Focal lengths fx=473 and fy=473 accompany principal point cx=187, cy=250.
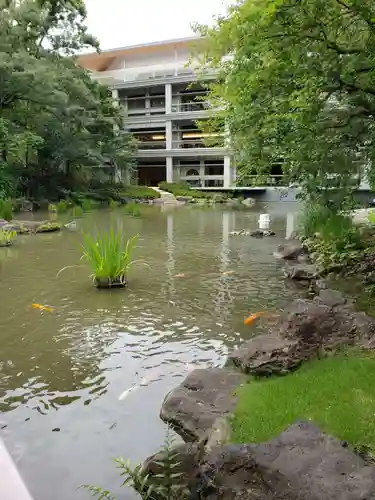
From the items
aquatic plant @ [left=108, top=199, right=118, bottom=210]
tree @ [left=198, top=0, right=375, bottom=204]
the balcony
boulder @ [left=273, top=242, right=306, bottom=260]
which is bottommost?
boulder @ [left=273, top=242, right=306, bottom=260]

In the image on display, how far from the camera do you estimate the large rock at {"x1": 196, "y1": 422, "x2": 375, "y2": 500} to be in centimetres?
204

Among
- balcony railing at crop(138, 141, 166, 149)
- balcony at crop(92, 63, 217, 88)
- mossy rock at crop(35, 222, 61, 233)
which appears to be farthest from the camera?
balcony railing at crop(138, 141, 166, 149)

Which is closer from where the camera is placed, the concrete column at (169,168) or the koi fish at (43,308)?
the koi fish at (43,308)

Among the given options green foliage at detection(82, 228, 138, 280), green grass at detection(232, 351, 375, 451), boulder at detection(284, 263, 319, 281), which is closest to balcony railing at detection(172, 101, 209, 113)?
boulder at detection(284, 263, 319, 281)

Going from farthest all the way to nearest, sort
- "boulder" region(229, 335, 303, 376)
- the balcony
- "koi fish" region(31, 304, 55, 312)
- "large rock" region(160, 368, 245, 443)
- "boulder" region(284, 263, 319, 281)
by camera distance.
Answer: the balcony → "boulder" region(284, 263, 319, 281) → "koi fish" region(31, 304, 55, 312) → "boulder" region(229, 335, 303, 376) → "large rock" region(160, 368, 245, 443)

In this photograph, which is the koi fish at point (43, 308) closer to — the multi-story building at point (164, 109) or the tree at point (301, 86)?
the tree at point (301, 86)

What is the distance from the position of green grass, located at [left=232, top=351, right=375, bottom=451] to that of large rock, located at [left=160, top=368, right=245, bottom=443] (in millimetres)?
101

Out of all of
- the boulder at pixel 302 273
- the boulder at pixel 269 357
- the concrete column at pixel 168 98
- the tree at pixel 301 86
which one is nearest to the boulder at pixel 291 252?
the boulder at pixel 302 273

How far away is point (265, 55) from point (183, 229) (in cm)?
1134

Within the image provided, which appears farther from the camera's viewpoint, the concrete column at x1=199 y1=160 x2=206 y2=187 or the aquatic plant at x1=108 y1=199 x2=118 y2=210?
the concrete column at x1=199 y1=160 x2=206 y2=187

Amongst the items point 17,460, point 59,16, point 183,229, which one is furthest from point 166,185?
point 17,460

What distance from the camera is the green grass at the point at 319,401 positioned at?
8.95ft

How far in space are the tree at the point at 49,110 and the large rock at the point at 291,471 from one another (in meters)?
19.3

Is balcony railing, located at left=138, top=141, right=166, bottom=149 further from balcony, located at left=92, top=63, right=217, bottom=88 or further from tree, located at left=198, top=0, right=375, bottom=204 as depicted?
tree, located at left=198, top=0, right=375, bottom=204
